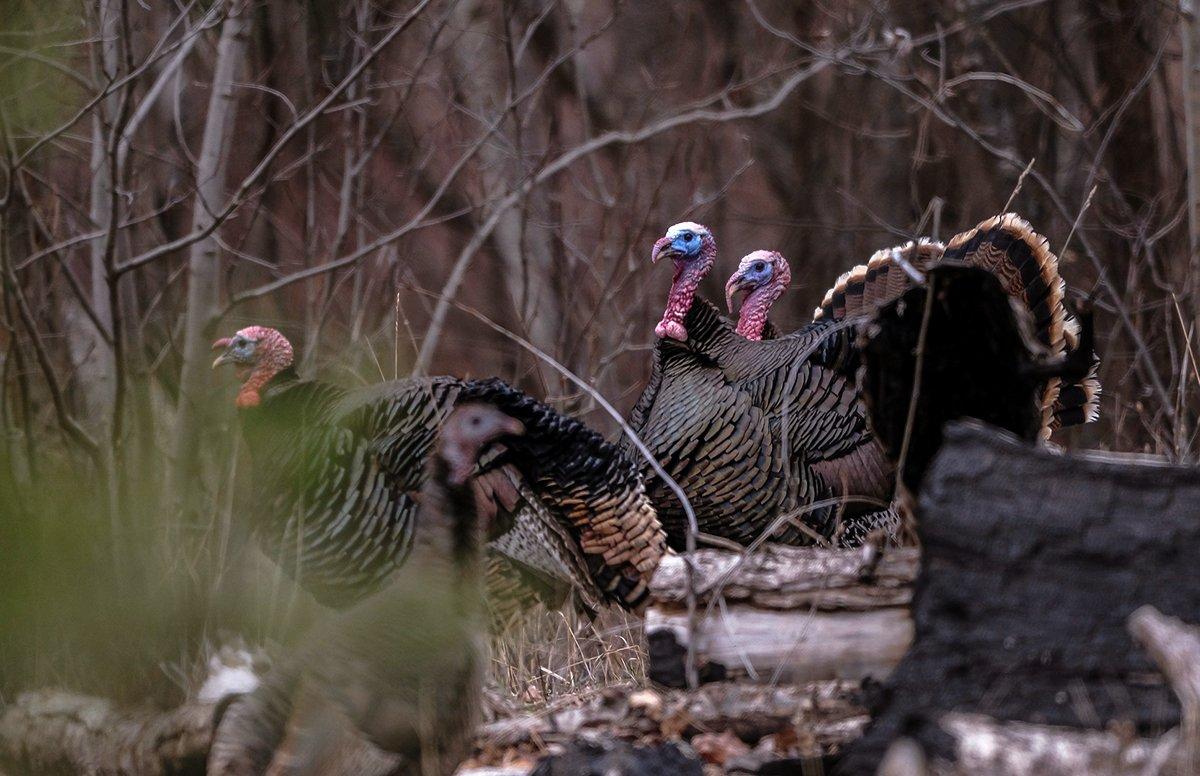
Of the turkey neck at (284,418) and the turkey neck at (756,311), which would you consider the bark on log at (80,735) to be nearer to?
the turkey neck at (284,418)

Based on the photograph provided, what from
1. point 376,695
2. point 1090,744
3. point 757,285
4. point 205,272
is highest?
point 757,285

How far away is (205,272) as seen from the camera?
16.2 ft

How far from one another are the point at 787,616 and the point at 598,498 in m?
1.47

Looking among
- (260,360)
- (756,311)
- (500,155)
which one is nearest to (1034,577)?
(260,360)

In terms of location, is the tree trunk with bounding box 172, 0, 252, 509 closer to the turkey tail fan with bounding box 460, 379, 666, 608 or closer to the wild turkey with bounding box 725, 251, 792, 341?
the turkey tail fan with bounding box 460, 379, 666, 608

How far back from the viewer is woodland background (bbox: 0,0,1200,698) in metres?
3.08

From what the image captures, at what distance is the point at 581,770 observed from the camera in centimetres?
226

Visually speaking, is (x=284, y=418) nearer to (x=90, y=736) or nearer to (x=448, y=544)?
(x=90, y=736)

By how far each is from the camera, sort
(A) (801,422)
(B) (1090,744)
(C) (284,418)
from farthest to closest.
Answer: (A) (801,422), (C) (284,418), (B) (1090,744)

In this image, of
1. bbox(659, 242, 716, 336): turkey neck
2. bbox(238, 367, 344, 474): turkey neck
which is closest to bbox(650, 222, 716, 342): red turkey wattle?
bbox(659, 242, 716, 336): turkey neck

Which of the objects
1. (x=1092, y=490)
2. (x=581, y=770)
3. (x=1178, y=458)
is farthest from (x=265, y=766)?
(x=1178, y=458)

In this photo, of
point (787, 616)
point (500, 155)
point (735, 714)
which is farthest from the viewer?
point (500, 155)

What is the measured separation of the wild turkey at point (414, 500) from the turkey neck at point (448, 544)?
43.7 inches

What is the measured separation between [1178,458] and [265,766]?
268 cm
